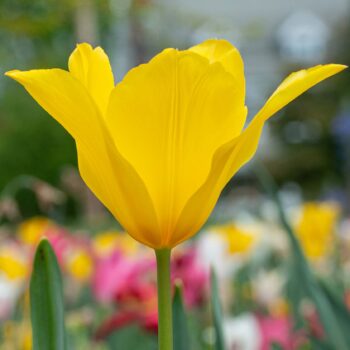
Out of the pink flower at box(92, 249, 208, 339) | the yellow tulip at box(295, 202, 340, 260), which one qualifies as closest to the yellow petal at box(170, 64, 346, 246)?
the pink flower at box(92, 249, 208, 339)

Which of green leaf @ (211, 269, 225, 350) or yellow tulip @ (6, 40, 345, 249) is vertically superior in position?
yellow tulip @ (6, 40, 345, 249)

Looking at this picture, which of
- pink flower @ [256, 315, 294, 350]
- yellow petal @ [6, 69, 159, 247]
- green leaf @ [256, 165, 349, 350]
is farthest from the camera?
pink flower @ [256, 315, 294, 350]

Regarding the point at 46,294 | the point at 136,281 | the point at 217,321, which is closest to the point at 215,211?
the point at 136,281

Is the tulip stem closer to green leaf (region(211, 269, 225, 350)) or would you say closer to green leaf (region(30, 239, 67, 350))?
green leaf (region(30, 239, 67, 350))

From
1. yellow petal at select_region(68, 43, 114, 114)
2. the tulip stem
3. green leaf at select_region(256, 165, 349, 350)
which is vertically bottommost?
the tulip stem

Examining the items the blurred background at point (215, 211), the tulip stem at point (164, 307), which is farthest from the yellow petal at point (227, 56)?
the blurred background at point (215, 211)
